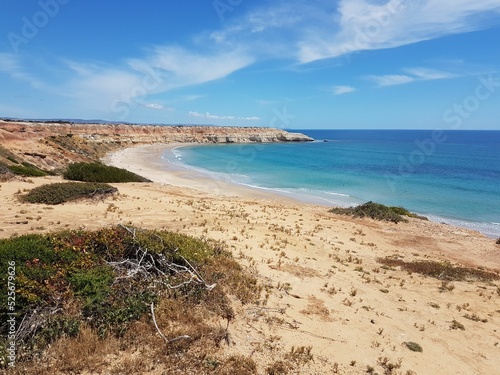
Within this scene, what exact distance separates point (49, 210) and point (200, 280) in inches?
479

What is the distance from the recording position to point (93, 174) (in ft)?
93.0

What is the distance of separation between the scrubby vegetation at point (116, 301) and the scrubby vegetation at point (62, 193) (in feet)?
36.4

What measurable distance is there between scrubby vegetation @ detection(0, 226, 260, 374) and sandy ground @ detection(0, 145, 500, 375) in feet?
2.23

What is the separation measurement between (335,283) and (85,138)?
9009cm

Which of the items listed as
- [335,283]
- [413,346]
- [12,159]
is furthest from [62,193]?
[12,159]

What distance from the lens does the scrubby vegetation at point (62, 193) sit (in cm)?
1758

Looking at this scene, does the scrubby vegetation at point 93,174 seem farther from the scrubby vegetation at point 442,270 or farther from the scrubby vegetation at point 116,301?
the scrubby vegetation at point 442,270

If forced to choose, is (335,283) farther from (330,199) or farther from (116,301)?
(330,199)

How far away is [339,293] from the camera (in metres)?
10.3

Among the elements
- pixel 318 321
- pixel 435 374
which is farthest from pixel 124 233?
pixel 435 374

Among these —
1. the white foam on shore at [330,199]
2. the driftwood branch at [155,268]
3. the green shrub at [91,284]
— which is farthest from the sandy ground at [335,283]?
the white foam on shore at [330,199]

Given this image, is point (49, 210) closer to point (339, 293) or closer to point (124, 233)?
point (124, 233)

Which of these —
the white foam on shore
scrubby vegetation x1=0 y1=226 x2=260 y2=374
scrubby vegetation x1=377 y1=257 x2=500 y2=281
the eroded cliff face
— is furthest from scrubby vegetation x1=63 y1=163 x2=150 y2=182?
scrubby vegetation x1=377 y1=257 x2=500 y2=281

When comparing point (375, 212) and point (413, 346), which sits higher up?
point (413, 346)
